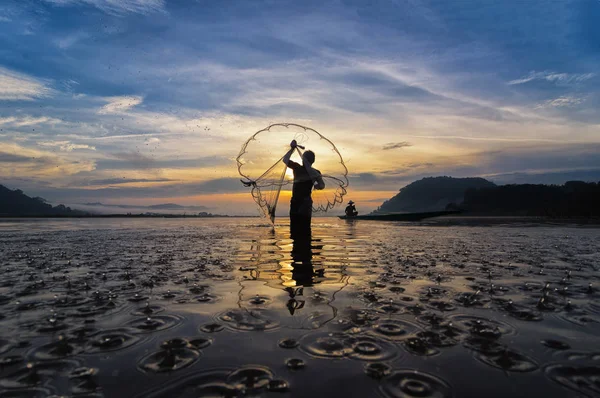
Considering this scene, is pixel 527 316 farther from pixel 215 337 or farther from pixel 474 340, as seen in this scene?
pixel 215 337

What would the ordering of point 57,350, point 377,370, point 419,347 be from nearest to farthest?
point 377,370, point 57,350, point 419,347

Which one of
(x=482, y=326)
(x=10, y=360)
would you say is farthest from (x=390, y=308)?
(x=10, y=360)

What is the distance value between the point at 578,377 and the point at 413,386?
1.69 meters

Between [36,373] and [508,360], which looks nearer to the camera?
[36,373]

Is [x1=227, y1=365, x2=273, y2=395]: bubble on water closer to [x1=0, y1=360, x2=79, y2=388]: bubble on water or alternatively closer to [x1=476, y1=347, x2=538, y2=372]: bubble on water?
[x1=0, y1=360, x2=79, y2=388]: bubble on water

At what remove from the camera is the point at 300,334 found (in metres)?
4.36

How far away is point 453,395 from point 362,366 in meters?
0.89

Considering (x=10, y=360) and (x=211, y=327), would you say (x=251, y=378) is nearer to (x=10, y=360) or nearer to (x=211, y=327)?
(x=211, y=327)

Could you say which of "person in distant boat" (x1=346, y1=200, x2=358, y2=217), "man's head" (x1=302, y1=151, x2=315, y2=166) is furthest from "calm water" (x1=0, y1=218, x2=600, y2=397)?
"person in distant boat" (x1=346, y1=200, x2=358, y2=217)

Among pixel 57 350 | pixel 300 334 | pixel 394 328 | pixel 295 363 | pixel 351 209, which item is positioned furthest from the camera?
pixel 351 209

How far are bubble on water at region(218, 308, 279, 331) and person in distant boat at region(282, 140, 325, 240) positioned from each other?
57.4 ft

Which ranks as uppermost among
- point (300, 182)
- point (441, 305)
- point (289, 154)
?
point (289, 154)

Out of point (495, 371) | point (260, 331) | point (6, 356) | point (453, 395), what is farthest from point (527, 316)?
point (6, 356)

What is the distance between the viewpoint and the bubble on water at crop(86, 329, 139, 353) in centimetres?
391
